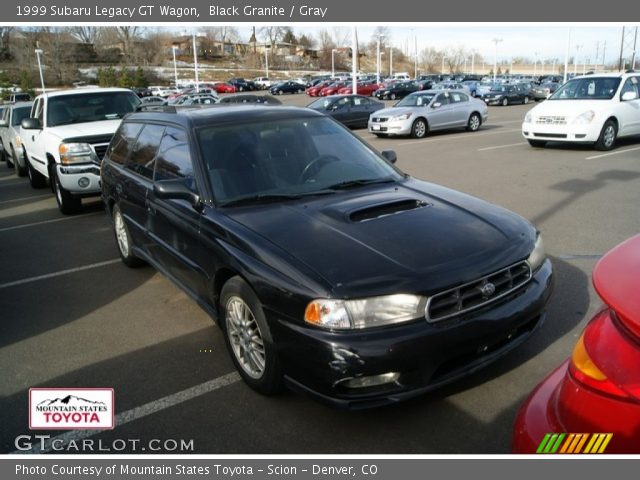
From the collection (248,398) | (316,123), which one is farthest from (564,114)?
(248,398)

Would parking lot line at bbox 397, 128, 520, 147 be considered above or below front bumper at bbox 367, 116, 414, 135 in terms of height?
below

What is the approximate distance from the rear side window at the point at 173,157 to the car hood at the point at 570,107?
10.5m

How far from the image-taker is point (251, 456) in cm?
271

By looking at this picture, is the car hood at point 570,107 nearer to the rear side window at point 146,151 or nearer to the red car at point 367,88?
the rear side window at point 146,151

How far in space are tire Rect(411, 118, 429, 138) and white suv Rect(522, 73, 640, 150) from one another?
4.95 m

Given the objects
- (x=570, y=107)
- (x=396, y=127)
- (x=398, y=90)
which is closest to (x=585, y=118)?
(x=570, y=107)

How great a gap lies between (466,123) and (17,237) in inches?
602

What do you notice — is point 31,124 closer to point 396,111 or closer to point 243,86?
point 396,111

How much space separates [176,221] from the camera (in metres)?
4.12

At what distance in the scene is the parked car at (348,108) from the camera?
20.6 m

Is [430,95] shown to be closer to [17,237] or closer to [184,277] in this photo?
[17,237]

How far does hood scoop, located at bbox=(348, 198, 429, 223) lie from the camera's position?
11.3 ft

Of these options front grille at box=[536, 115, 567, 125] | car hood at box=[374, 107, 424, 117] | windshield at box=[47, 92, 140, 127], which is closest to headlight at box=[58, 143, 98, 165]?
windshield at box=[47, 92, 140, 127]

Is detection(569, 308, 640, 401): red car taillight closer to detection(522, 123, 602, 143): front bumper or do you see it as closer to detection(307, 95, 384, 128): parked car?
detection(522, 123, 602, 143): front bumper
